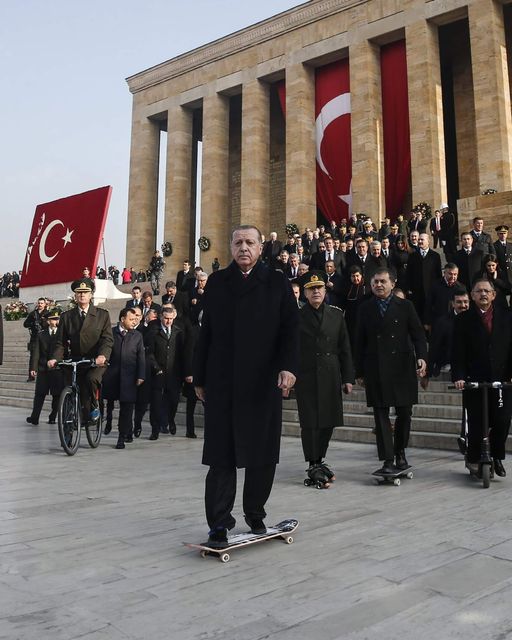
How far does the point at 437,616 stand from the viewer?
2.30 meters

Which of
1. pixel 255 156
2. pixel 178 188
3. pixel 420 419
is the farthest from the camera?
pixel 178 188

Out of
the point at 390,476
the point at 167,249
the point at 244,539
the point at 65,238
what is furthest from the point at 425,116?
the point at 244,539

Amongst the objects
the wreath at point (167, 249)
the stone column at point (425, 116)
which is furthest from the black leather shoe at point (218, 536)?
the wreath at point (167, 249)

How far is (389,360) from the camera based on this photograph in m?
5.23

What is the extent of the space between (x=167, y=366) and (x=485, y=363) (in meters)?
4.82

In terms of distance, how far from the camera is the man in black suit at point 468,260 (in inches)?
405

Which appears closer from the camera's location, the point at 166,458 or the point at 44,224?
the point at 166,458

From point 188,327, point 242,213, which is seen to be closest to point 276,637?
point 188,327

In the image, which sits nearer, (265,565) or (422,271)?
(265,565)

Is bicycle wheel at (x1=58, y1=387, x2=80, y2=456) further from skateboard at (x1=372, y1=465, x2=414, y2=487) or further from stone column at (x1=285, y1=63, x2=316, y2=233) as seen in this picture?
stone column at (x1=285, y1=63, x2=316, y2=233)

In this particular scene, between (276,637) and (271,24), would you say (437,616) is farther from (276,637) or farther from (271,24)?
(271,24)

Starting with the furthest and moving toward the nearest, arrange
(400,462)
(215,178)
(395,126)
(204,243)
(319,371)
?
(215,178)
(204,243)
(395,126)
(319,371)
(400,462)

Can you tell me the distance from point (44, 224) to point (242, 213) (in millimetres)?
8396

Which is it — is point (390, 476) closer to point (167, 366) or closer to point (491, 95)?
point (167, 366)
